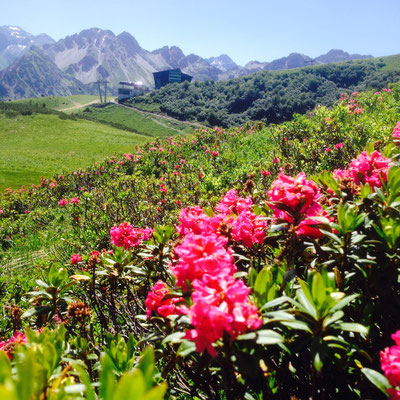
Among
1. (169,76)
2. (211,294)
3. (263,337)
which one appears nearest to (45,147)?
(211,294)

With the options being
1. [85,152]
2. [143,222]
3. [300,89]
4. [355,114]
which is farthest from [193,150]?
[300,89]

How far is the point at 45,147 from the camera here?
100 feet

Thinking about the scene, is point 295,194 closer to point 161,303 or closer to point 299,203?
point 299,203

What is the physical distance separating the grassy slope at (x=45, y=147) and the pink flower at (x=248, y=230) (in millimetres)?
18228

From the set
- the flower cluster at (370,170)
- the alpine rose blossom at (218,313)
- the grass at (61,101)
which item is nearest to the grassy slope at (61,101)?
the grass at (61,101)

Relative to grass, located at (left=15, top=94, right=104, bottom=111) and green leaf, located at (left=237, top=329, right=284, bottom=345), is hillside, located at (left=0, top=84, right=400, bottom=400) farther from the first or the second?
grass, located at (left=15, top=94, right=104, bottom=111)

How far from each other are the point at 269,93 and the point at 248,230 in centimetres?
7204

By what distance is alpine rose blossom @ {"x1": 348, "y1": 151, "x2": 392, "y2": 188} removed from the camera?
77.2 inches

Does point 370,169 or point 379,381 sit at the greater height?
point 370,169

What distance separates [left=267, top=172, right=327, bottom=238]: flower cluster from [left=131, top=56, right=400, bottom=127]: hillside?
194 ft

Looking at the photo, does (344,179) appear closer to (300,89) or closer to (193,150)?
(193,150)

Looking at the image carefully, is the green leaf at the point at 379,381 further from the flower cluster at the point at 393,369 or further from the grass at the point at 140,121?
the grass at the point at 140,121

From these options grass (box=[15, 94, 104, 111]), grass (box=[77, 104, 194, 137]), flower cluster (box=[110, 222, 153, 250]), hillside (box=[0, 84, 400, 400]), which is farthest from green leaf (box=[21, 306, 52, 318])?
grass (box=[15, 94, 104, 111])

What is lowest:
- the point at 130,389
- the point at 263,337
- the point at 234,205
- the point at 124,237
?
the point at 124,237
